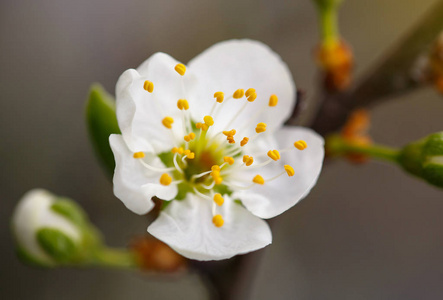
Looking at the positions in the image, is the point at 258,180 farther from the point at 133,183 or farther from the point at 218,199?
the point at 133,183

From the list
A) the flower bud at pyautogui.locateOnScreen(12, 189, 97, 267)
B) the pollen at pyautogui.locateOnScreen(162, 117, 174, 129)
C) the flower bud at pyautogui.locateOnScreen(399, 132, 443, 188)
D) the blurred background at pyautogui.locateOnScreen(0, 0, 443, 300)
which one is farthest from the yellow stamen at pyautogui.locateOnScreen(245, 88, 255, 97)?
the blurred background at pyautogui.locateOnScreen(0, 0, 443, 300)

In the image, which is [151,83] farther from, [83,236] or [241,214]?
[83,236]

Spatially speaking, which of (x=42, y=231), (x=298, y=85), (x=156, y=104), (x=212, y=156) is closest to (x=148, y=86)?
(x=156, y=104)

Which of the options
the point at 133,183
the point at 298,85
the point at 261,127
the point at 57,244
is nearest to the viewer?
the point at 133,183

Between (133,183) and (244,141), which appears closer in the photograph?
(133,183)

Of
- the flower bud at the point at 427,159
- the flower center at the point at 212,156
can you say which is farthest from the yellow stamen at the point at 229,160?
the flower bud at the point at 427,159
